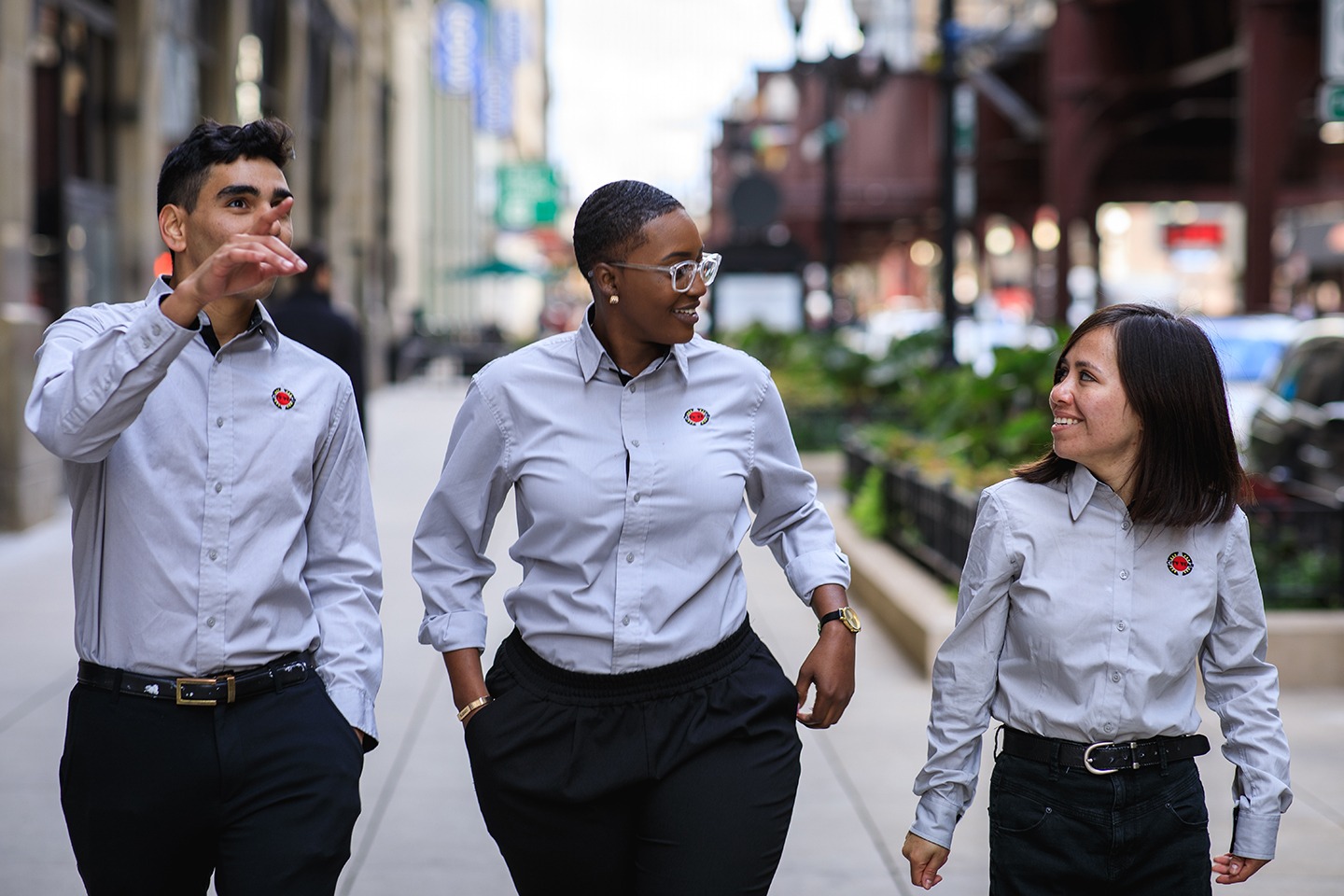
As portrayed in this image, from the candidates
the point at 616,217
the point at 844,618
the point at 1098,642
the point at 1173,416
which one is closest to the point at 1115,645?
the point at 1098,642

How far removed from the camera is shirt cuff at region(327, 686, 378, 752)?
3.11 m

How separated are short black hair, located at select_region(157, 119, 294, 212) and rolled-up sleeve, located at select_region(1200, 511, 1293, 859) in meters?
2.02

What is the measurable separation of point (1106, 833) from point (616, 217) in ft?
4.98

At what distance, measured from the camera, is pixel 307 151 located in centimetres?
2831

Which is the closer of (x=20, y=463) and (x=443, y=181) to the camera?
(x=20, y=463)

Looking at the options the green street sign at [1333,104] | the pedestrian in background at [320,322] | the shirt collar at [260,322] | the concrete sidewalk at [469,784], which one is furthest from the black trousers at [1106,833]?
the green street sign at [1333,104]

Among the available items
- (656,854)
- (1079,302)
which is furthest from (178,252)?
(1079,302)

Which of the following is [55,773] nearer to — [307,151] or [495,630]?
[495,630]

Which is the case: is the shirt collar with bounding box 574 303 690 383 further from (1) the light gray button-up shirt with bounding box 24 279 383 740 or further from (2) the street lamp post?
(2) the street lamp post

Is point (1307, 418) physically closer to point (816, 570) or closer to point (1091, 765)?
point (816, 570)

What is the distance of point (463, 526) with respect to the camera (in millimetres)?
3418

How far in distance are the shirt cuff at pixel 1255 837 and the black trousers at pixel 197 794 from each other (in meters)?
1.75

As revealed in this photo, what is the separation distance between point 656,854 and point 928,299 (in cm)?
8837

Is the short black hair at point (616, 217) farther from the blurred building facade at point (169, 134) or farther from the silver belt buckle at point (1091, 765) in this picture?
the silver belt buckle at point (1091, 765)
